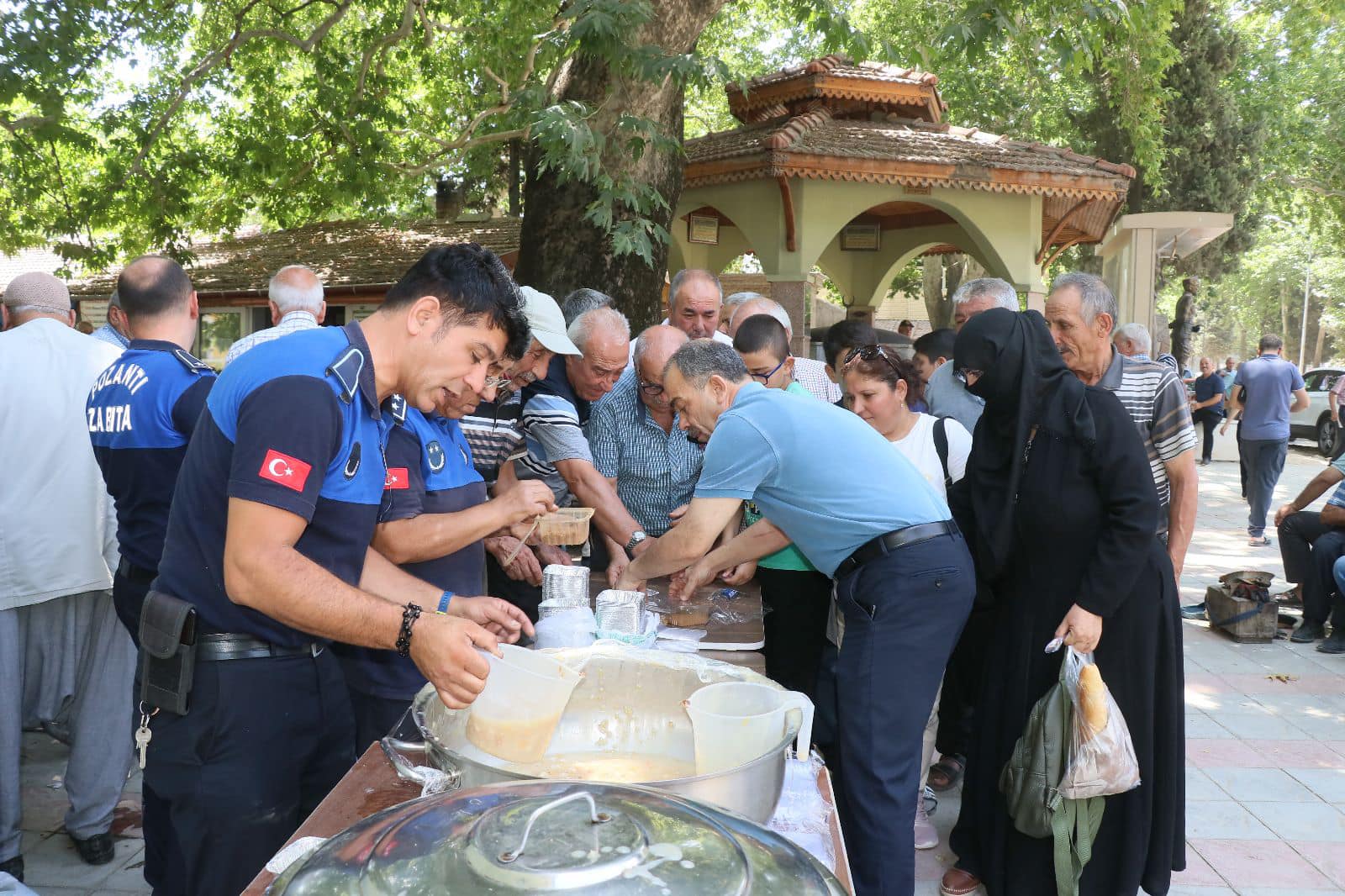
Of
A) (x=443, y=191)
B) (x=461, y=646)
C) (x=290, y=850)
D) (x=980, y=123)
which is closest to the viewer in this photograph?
(x=290, y=850)

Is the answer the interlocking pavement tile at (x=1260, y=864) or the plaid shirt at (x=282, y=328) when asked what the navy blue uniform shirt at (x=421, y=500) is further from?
the interlocking pavement tile at (x=1260, y=864)

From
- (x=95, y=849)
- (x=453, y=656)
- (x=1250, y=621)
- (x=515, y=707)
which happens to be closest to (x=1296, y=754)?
(x=1250, y=621)

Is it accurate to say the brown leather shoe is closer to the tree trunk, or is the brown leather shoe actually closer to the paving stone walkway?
the paving stone walkway

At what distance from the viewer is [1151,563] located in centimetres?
310

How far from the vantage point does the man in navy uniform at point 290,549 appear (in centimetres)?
170

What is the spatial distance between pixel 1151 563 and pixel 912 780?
101 cm

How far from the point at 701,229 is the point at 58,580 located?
10757 mm

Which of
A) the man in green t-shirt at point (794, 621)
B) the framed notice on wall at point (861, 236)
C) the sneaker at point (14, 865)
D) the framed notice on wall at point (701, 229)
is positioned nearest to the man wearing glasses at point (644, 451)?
the man in green t-shirt at point (794, 621)

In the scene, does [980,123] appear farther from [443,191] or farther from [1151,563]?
[1151,563]

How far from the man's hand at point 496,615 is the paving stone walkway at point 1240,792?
2.05 m

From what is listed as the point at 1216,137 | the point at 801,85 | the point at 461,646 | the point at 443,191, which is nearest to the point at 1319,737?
the point at 461,646

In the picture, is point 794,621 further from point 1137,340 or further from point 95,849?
point 1137,340

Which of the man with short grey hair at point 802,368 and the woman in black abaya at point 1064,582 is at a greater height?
the man with short grey hair at point 802,368

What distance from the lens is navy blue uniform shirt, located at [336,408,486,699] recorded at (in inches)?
96.3
